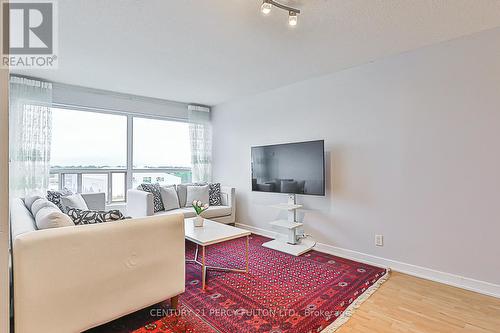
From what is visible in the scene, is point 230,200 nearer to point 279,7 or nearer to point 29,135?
point 29,135

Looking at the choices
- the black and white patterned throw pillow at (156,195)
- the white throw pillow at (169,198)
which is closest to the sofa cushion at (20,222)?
the black and white patterned throw pillow at (156,195)

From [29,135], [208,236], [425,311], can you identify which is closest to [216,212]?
[208,236]

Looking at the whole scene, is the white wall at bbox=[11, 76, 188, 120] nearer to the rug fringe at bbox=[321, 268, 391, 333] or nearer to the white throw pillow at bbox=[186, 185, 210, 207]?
the white throw pillow at bbox=[186, 185, 210, 207]

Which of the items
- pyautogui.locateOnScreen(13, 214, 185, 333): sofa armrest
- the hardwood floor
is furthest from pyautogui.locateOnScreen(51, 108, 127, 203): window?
the hardwood floor

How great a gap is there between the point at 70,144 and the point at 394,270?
4889 mm

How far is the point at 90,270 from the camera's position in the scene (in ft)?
5.45

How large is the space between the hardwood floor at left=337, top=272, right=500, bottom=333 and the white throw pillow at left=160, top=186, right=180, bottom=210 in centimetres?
303

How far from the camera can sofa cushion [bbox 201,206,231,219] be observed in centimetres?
415

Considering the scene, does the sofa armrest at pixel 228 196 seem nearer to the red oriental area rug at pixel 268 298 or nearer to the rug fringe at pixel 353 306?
the red oriental area rug at pixel 268 298

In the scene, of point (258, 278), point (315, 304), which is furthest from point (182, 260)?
point (315, 304)

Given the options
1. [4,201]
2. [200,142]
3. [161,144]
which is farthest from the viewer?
[200,142]

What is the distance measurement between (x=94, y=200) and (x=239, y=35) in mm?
3090

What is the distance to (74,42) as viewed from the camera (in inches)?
102

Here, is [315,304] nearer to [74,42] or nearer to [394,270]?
[394,270]
